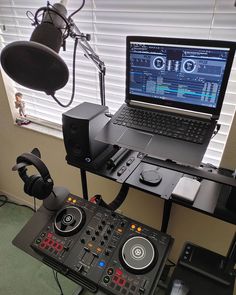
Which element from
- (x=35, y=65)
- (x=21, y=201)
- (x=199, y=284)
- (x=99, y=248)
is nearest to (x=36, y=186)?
(x=99, y=248)

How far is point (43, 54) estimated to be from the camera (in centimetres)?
67

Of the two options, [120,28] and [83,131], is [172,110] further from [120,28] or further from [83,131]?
[120,28]

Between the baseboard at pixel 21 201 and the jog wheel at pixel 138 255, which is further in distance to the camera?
the baseboard at pixel 21 201

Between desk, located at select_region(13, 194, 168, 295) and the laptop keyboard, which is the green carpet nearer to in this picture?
desk, located at select_region(13, 194, 168, 295)

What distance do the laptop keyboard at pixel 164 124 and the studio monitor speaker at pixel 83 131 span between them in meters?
0.08

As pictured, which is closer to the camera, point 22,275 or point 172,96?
point 172,96

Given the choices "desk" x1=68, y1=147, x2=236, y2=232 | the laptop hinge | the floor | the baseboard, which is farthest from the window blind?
the floor

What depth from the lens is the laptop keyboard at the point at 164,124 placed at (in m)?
0.89

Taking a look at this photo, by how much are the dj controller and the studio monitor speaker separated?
0.69 feet

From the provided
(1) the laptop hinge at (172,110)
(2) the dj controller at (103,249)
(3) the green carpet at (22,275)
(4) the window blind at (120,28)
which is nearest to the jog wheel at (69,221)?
(2) the dj controller at (103,249)

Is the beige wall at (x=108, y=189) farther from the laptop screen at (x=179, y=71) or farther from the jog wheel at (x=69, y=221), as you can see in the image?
the jog wheel at (x=69, y=221)

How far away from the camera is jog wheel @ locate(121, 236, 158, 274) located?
0.73 m

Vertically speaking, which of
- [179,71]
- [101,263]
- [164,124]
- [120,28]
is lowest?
[101,263]

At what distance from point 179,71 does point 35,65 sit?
50 centimetres
